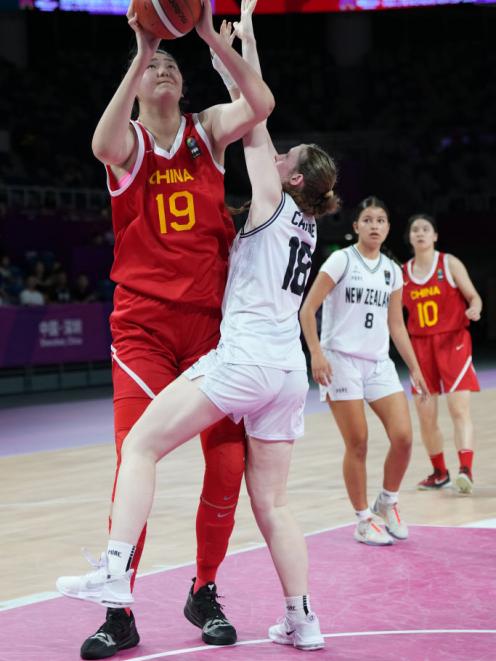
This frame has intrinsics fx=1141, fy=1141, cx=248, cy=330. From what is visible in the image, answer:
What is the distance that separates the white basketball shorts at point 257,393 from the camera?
410cm

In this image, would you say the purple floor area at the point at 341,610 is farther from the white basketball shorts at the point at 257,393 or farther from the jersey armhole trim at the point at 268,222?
the jersey armhole trim at the point at 268,222

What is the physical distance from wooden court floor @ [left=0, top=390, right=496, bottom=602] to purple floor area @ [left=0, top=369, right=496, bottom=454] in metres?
0.59

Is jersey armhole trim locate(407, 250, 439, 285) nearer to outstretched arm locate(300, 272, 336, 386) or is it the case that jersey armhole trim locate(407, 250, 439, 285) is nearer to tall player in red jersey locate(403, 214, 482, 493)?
tall player in red jersey locate(403, 214, 482, 493)

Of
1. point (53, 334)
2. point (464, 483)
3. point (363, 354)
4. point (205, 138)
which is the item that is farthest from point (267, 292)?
point (53, 334)

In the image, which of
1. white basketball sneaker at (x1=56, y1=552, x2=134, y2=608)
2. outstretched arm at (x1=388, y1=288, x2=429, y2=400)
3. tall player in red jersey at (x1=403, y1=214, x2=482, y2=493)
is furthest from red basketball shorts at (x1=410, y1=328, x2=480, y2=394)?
white basketball sneaker at (x1=56, y1=552, x2=134, y2=608)

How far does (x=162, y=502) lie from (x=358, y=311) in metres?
2.12

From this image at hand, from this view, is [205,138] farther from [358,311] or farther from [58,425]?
[58,425]

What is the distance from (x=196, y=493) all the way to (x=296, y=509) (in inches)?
38.3

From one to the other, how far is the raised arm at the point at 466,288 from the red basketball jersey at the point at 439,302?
52 mm

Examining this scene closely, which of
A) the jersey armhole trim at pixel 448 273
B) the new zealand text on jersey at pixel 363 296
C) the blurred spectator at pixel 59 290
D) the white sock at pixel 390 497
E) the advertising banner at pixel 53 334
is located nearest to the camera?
the white sock at pixel 390 497

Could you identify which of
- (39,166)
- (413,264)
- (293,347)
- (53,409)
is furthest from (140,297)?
(39,166)

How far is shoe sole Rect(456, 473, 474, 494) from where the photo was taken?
25.5 feet

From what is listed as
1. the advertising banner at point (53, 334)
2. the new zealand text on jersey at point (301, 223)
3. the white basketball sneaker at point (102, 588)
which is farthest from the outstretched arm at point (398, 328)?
the advertising banner at point (53, 334)

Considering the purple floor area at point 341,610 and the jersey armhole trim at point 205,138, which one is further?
the jersey armhole trim at point 205,138
